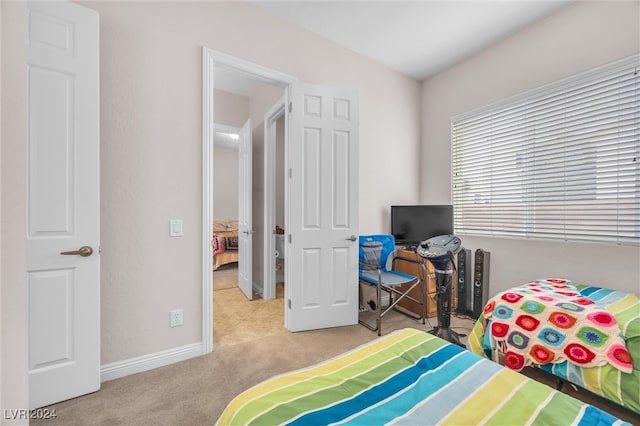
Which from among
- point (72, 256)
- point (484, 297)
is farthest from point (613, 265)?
point (72, 256)

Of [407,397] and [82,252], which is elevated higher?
[82,252]

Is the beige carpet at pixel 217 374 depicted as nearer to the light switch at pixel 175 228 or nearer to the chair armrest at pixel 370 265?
the chair armrest at pixel 370 265

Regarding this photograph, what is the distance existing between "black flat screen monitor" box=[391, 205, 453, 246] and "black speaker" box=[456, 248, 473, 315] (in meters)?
0.33

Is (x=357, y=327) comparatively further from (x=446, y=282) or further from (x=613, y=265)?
(x=613, y=265)

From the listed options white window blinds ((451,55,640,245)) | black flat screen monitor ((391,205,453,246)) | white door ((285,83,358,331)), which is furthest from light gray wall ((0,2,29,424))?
white window blinds ((451,55,640,245))

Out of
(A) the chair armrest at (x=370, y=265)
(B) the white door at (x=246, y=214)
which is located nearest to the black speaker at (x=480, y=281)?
(A) the chair armrest at (x=370, y=265)

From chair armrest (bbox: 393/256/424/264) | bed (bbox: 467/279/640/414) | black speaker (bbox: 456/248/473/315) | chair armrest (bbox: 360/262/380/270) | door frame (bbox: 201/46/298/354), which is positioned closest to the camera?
bed (bbox: 467/279/640/414)

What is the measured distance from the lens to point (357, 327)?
2682 millimetres

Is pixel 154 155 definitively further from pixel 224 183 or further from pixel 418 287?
pixel 224 183

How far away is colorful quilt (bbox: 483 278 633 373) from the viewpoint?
1.46m

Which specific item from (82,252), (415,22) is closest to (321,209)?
(82,252)

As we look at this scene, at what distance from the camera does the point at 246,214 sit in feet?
12.0

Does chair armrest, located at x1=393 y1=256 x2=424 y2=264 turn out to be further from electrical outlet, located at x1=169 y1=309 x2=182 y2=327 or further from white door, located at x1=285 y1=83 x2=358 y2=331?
electrical outlet, located at x1=169 y1=309 x2=182 y2=327

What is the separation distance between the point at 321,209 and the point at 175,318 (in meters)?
1.51
